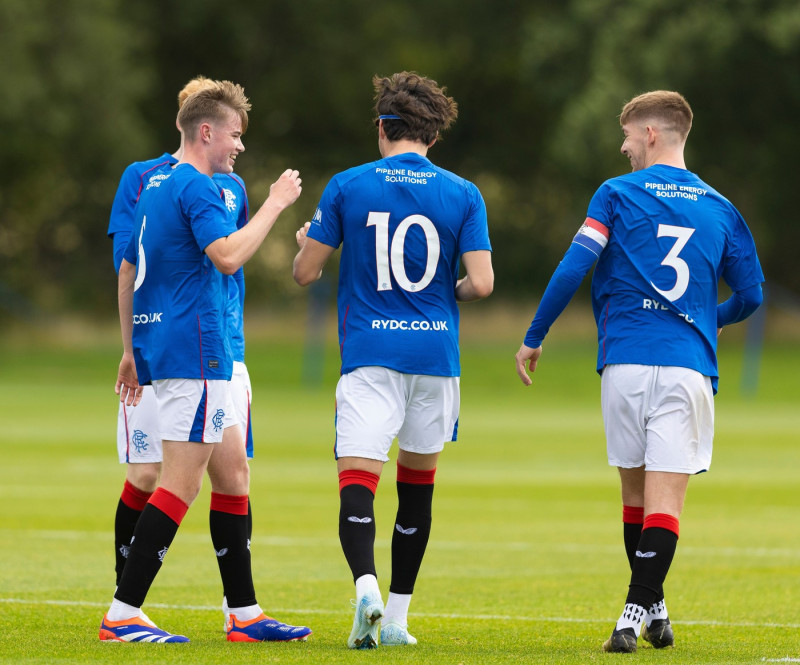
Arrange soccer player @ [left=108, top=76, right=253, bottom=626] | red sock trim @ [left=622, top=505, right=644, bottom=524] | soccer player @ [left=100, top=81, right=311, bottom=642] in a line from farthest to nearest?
soccer player @ [left=108, top=76, right=253, bottom=626]
red sock trim @ [left=622, top=505, right=644, bottom=524]
soccer player @ [left=100, top=81, right=311, bottom=642]

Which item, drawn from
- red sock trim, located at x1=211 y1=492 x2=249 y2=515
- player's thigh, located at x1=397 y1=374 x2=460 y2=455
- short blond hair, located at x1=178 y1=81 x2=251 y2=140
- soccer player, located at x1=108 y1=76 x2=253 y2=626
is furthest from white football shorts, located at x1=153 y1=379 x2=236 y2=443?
short blond hair, located at x1=178 y1=81 x2=251 y2=140

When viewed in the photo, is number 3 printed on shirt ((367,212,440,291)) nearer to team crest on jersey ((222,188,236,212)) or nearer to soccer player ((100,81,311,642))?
soccer player ((100,81,311,642))

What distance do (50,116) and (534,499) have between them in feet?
104

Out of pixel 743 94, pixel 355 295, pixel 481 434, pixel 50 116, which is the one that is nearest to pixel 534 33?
pixel 743 94

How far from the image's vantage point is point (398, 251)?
635 cm

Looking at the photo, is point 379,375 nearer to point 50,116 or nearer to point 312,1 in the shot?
point 50,116

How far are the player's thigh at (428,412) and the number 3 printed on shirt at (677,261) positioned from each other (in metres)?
1.03

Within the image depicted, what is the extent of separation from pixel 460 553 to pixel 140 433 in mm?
4074

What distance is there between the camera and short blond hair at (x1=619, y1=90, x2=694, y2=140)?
21.2 feet

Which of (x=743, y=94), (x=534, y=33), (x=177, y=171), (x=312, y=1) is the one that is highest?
(x=312, y=1)

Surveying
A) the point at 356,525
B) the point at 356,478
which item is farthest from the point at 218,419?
the point at 356,525

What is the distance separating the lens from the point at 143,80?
4553cm

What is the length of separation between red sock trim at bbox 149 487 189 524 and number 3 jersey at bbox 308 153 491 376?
929mm

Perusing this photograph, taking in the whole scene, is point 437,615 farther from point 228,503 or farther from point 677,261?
point 677,261
